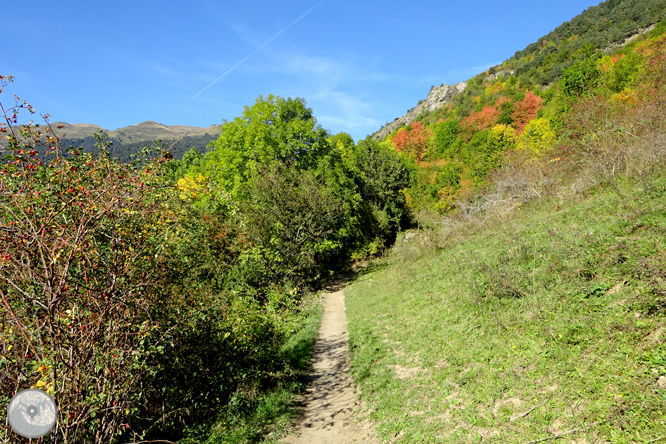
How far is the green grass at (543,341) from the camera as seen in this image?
13.3ft

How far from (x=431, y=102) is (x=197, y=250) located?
131 metres

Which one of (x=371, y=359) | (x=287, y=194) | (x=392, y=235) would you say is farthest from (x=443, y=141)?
(x=371, y=359)

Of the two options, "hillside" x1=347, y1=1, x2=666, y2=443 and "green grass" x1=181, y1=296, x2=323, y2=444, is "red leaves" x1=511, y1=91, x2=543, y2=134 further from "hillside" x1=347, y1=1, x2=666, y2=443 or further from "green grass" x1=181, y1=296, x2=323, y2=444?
"green grass" x1=181, y1=296, x2=323, y2=444

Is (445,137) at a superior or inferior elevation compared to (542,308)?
superior

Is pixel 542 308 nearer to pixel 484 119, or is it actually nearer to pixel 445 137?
pixel 445 137

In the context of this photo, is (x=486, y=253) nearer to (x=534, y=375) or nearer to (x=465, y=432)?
(x=534, y=375)

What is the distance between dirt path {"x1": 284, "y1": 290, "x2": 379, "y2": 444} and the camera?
6266 millimetres

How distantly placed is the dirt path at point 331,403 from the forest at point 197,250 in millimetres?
611

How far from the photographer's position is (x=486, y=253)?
422 inches

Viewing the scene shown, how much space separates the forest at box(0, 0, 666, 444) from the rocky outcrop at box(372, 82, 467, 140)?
87.1m

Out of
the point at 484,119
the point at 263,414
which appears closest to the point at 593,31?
the point at 484,119

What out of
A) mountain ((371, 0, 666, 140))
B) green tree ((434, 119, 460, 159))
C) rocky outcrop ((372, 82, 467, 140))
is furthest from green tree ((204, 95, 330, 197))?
rocky outcrop ((372, 82, 467, 140))

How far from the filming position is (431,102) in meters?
122

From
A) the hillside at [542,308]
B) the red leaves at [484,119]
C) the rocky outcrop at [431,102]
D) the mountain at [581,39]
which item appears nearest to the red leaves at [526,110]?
the red leaves at [484,119]
